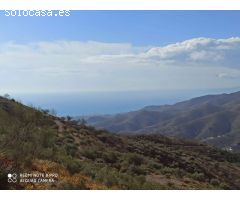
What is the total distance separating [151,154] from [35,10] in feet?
54.5

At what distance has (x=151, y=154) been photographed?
90.4ft
